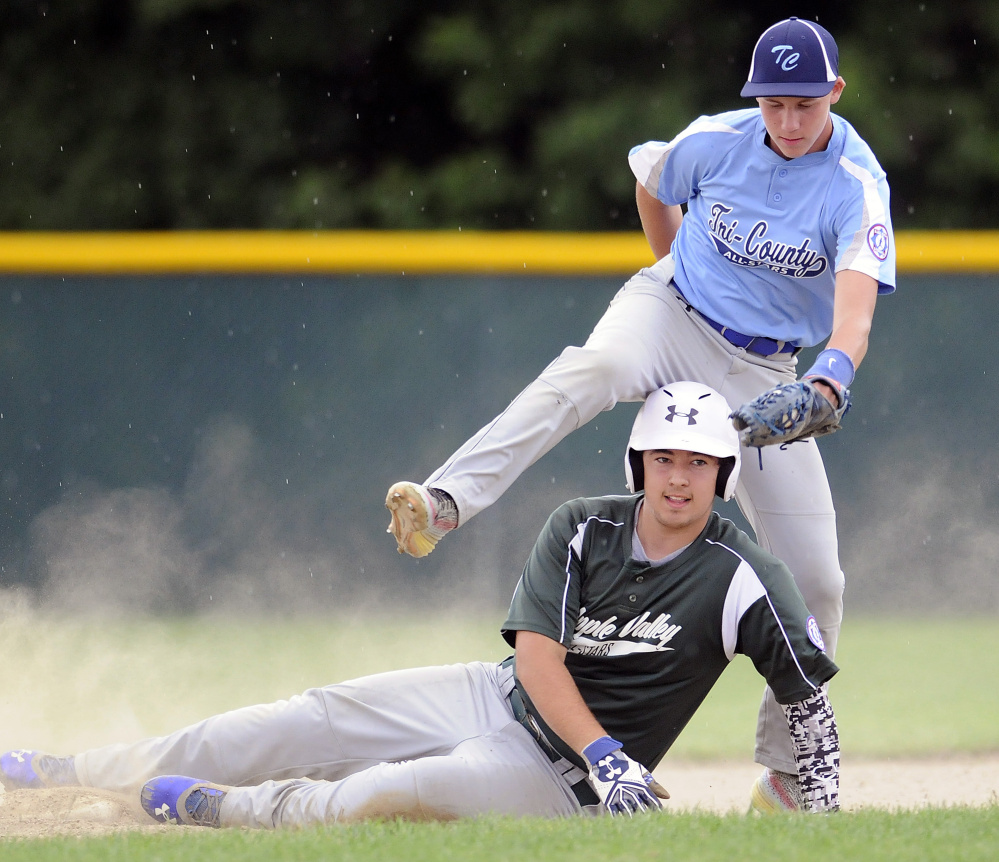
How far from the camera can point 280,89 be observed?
43.0 feet

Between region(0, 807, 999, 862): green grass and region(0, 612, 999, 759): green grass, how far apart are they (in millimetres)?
2089

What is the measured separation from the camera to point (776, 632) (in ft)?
11.5

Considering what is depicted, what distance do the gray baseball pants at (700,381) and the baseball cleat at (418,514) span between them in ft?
0.68

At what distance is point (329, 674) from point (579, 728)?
2.86 meters

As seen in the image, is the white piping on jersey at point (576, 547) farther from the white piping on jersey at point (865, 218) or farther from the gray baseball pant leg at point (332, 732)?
the white piping on jersey at point (865, 218)

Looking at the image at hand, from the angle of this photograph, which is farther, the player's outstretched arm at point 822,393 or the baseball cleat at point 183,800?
the baseball cleat at point 183,800

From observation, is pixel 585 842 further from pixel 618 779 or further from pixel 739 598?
pixel 739 598

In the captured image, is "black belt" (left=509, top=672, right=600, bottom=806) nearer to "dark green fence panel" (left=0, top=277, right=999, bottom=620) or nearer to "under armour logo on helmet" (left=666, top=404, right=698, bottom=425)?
"under armour logo on helmet" (left=666, top=404, right=698, bottom=425)

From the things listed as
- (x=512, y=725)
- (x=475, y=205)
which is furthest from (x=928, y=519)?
(x=475, y=205)

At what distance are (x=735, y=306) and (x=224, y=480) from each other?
3700 mm

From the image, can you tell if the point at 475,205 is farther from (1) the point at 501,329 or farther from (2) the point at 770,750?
(2) the point at 770,750

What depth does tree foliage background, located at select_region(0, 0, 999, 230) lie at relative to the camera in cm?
1197

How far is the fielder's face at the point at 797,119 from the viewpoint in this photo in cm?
384

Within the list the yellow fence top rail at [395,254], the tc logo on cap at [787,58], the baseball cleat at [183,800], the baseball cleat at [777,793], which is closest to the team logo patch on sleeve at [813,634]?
the baseball cleat at [777,793]
